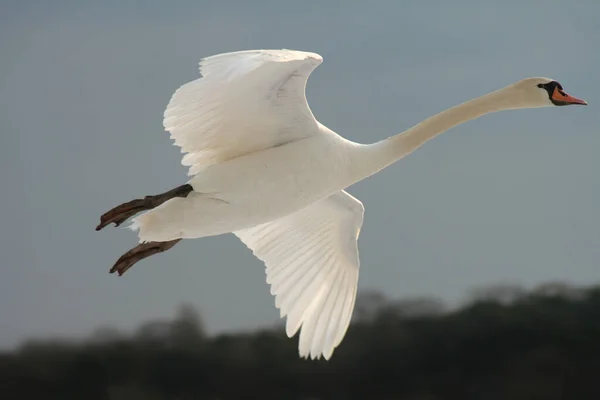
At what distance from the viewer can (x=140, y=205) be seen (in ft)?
12.7

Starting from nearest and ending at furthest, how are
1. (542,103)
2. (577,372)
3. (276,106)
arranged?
(276,106)
(542,103)
(577,372)

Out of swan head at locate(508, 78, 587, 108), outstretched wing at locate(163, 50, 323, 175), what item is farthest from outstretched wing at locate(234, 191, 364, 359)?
swan head at locate(508, 78, 587, 108)

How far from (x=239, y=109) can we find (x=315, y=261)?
1.20 meters

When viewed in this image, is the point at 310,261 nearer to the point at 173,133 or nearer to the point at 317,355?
the point at 317,355

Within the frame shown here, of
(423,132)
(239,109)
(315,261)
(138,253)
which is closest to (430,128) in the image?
(423,132)

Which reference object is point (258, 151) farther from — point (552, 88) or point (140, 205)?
point (552, 88)

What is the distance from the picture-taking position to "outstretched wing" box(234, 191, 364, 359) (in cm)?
455

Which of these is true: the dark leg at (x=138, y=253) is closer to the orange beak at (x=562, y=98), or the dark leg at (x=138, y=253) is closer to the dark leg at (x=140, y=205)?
the dark leg at (x=140, y=205)

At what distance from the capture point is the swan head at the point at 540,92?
13.6 ft

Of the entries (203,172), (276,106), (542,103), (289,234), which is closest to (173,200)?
(203,172)

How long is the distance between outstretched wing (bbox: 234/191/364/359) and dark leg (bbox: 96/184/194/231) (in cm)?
86

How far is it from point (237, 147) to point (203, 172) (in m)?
0.18

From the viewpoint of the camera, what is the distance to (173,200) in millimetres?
3865

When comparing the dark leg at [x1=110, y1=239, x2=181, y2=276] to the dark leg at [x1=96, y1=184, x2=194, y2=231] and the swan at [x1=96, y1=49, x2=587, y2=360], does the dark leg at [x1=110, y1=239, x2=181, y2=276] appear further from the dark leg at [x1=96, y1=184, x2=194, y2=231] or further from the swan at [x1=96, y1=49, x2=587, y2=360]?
the dark leg at [x1=96, y1=184, x2=194, y2=231]
